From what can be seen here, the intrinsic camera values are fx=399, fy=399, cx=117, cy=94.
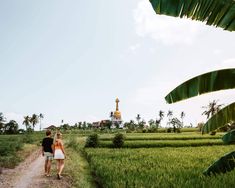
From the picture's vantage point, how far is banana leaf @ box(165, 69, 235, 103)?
7176 mm

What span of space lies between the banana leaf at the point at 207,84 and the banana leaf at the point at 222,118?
2.00 feet

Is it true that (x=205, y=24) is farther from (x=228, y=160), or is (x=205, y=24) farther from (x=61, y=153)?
(x=61, y=153)

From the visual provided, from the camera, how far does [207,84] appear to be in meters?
7.26

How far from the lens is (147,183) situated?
10102 mm

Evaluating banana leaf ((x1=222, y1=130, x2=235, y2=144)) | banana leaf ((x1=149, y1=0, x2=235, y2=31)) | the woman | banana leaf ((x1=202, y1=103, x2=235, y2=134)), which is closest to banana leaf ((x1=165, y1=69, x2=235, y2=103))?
banana leaf ((x1=202, y1=103, x2=235, y2=134))

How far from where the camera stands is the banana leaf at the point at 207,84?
7176 mm

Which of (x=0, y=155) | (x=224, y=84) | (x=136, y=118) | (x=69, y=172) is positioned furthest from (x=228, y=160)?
(x=136, y=118)

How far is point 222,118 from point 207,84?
3.22ft

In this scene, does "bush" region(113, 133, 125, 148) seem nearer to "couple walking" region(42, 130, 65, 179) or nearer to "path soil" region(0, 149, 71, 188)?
"path soil" region(0, 149, 71, 188)

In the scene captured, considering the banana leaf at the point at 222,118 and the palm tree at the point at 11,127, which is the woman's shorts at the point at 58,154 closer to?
the banana leaf at the point at 222,118

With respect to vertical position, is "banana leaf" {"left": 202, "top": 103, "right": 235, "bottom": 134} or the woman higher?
"banana leaf" {"left": 202, "top": 103, "right": 235, "bottom": 134}

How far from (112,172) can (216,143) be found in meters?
25.7

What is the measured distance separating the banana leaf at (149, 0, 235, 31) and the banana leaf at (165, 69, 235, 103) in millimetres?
880

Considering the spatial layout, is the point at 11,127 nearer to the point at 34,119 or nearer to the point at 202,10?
the point at 34,119
